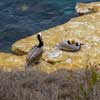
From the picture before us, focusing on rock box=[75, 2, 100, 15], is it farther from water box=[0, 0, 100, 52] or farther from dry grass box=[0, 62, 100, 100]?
dry grass box=[0, 62, 100, 100]

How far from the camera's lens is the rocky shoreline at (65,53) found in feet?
51.6

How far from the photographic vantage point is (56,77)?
33.8 feet

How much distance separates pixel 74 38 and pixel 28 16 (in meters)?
8.91

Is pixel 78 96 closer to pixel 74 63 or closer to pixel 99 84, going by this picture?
pixel 99 84

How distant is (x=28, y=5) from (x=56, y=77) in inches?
716

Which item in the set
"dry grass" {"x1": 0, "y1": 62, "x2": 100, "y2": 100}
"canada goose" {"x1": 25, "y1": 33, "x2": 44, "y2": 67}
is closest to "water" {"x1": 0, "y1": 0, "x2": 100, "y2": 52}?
"canada goose" {"x1": 25, "y1": 33, "x2": 44, "y2": 67}

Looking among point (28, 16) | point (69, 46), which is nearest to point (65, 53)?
point (69, 46)

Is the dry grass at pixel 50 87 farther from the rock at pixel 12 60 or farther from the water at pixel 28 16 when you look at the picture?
the water at pixel 28 16

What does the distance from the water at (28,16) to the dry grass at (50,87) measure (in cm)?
1146

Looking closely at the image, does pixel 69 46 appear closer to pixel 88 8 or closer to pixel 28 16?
pixel 88 8

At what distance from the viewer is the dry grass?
7.45 metres

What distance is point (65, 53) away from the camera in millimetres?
16375

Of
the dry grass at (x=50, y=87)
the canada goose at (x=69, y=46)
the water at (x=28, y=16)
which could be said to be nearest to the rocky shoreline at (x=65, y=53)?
the canada goose at (x=69, y=46)

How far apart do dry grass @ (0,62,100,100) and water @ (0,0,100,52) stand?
11455 mm
